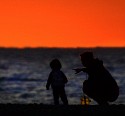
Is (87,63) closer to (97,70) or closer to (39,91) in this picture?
(97,70)

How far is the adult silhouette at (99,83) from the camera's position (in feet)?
49.3
